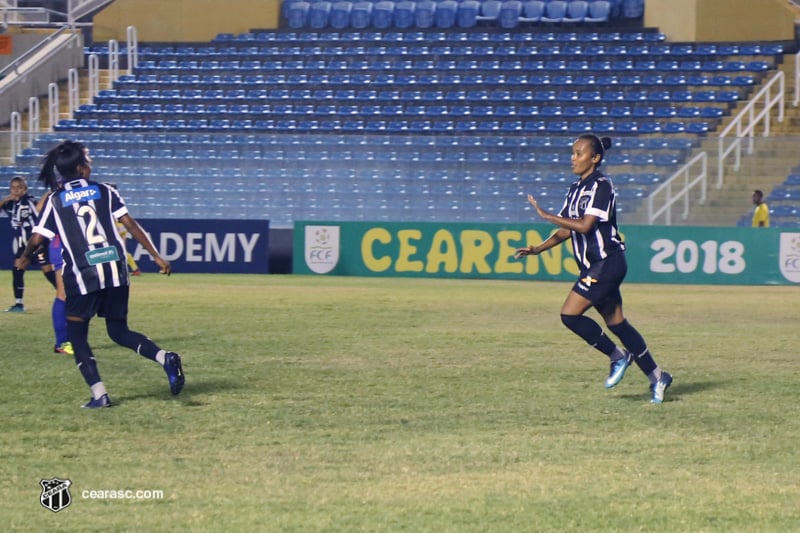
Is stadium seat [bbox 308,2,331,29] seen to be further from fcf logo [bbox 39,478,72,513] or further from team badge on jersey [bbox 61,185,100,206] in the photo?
fcf logo [bbox 39,478,72,513]

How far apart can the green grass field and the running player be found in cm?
48

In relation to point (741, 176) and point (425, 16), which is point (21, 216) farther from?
point (425, 16)

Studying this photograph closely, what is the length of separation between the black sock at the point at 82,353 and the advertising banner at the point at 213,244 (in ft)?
63.7

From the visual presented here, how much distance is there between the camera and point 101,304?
31.3ft

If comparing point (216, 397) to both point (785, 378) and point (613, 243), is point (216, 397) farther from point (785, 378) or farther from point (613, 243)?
point (785, 378)

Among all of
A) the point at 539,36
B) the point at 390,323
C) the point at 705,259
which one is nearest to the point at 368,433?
the point at 390,323

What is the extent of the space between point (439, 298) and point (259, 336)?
697 cm

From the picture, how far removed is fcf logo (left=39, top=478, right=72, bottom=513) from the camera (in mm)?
6484

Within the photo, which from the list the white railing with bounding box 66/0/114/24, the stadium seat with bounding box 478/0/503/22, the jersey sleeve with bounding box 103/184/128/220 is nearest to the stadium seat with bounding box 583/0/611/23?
the stadium seat with bounding box 478/0/503/22

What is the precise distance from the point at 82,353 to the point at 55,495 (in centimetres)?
295

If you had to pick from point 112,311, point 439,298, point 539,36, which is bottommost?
point 439,298

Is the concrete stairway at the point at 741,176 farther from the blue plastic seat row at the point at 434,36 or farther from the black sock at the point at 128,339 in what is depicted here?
the black sock at the point at 128,339

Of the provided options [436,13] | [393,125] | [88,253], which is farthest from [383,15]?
[88,253]

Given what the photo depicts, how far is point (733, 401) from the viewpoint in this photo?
391 inches
